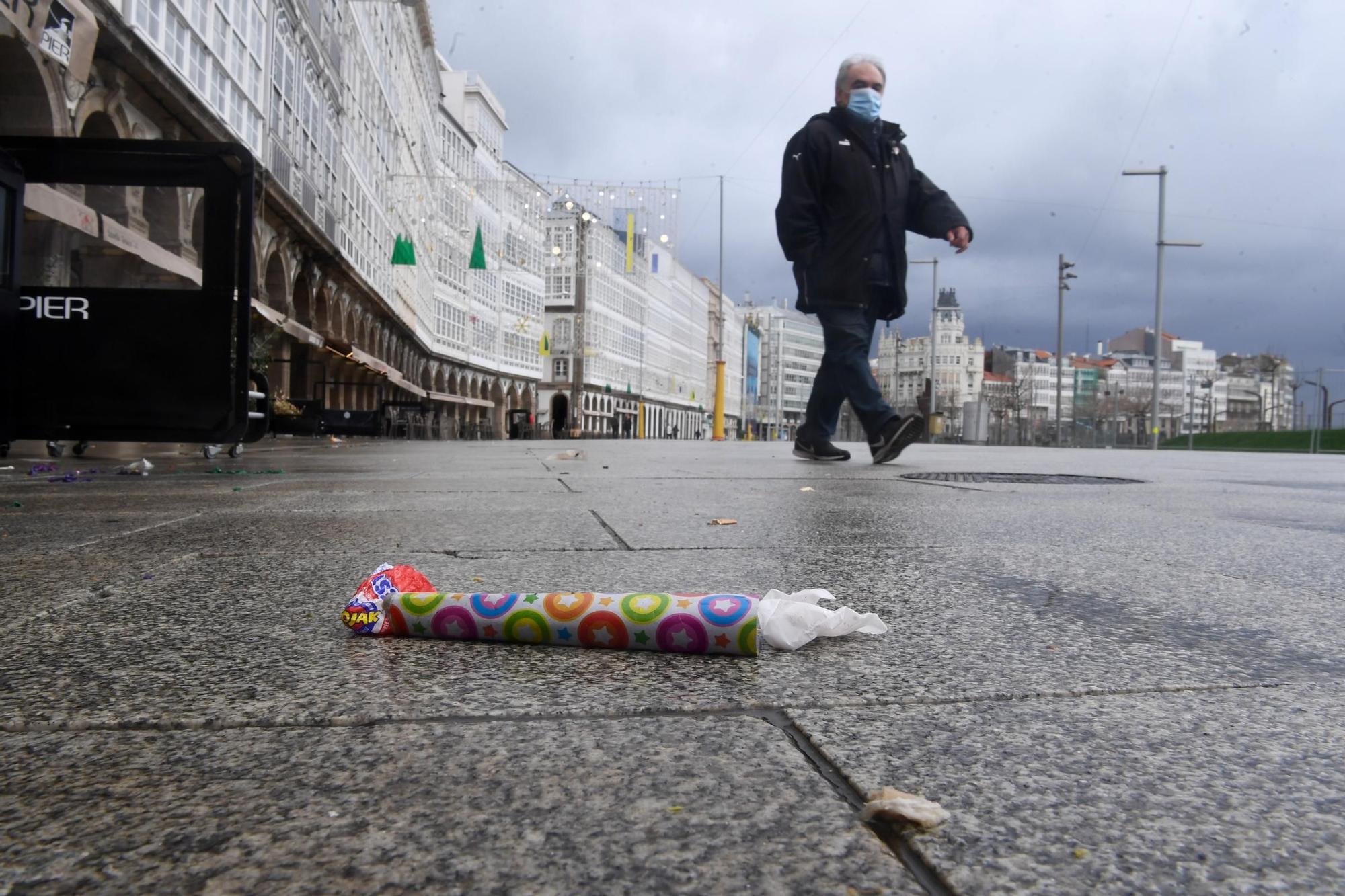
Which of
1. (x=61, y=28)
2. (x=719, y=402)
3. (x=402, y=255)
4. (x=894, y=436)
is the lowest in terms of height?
(x=894, y=436)

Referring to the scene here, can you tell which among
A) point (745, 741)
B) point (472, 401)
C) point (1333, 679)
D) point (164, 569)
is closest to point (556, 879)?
point (745, 741)

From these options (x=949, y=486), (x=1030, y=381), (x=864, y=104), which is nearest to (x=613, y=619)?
(x=949, y=486)

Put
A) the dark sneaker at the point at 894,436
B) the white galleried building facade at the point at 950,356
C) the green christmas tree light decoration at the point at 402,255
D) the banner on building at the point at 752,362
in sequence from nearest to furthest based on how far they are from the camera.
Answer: the dark sneaker at the point at 894,436
the green christmas tree light decoration at the point at 402,255
the banner on building at the point at 752,362
the white galleried building facade at the point at 950,356

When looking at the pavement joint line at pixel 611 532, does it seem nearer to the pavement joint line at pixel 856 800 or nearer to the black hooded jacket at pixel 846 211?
the pavement joint line at pixel 856 800

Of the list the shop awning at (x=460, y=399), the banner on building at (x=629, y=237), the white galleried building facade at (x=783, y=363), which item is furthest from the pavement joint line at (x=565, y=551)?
the white galleried building facade at (x=783, y=363)

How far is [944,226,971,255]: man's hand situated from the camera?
22.7ft

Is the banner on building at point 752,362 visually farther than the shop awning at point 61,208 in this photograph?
Yes

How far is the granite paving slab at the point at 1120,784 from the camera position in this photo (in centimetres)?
69

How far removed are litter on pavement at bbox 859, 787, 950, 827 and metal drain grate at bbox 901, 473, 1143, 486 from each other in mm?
4885

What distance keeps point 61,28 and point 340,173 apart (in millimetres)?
17960

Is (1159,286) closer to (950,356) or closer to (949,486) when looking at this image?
(949,486)

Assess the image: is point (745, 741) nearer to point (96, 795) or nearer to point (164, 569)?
point (96, 795)

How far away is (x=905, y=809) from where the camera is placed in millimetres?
770

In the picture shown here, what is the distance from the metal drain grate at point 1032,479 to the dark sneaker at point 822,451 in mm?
1745
